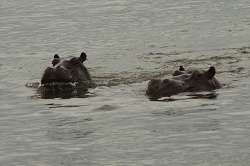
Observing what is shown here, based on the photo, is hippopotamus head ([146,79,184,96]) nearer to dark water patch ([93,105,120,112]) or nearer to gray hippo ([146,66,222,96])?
→ gray hippo ([146,66,222,96])

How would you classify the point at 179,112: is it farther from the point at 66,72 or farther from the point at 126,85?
the point at 66,72

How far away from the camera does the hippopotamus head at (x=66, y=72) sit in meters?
17.5

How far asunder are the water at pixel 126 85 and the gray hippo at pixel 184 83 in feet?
0.96

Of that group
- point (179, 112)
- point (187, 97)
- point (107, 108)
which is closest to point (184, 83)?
point (187, 97)

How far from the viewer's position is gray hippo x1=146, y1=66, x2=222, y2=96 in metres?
16.2

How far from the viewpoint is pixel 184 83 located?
54.3ft

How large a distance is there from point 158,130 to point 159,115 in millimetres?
1225

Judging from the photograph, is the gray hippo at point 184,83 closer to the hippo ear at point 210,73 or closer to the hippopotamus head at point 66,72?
the hippo ear at point 210,73

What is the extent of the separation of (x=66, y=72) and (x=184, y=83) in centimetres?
255

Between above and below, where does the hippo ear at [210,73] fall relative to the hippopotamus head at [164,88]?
above

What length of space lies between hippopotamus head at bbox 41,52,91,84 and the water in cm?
41

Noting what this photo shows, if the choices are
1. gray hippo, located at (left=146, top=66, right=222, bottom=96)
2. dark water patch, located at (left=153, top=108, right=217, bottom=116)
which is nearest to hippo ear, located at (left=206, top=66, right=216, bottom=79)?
gray hippo, located at (left=146, top=66, right=222, bottom=96)

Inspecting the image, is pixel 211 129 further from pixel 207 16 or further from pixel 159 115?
pixel 207 16

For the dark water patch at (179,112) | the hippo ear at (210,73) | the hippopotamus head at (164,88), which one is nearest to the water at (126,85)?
the dark water patch at (179,112)
